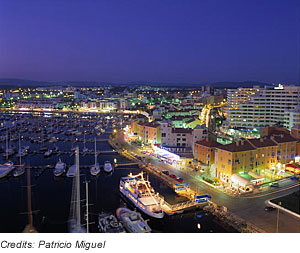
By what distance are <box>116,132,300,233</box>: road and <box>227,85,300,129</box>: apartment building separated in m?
6.75

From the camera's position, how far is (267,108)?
12.7m

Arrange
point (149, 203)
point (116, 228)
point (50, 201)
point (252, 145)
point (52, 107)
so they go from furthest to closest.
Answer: point (52, 107), point (252, 145), point (50, 201), point (149, 203), point (116, 228)

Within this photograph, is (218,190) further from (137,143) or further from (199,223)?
(137,143)

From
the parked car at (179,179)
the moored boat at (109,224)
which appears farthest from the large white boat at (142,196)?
the parked car at (179,179)

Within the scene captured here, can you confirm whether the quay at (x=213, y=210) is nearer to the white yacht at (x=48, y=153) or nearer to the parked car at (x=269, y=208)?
the parked car at (x=269, y=208)

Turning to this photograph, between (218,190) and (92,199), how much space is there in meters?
2.44

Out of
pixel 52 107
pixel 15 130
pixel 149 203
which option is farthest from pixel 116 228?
pixel 52 107

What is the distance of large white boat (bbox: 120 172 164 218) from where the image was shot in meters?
4.95

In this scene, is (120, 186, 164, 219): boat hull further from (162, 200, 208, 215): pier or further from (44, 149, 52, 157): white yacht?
(44, 149, 52, 157): white yacht

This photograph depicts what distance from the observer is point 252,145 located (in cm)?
656

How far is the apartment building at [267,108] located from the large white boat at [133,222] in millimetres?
9259

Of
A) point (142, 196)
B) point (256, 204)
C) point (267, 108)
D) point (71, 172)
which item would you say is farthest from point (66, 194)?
point (267, 108)

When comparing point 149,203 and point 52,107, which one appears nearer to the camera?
point 149,203

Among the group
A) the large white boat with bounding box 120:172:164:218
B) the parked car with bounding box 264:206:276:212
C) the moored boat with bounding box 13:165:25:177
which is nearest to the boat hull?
the large white boat with bounding box 120:172:164:218
